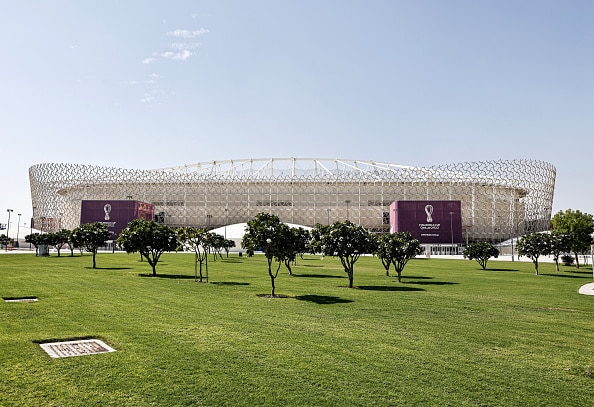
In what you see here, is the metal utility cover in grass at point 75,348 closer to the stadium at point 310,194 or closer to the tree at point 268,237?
the tree at point 268,237

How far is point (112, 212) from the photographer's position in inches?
3903

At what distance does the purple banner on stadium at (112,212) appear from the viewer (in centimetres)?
9838

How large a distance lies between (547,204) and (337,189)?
47783 millimetres

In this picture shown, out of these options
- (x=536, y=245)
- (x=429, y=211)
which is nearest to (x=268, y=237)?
(x=536, y=245)

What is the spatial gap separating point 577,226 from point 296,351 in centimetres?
4917

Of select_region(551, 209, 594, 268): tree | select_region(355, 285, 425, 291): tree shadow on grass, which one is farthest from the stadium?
select_region(355, 285, 425, 291): tree shadow on grass

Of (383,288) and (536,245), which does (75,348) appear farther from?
(536,245)

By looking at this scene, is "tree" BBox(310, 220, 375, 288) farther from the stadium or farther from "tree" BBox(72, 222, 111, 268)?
the stadium

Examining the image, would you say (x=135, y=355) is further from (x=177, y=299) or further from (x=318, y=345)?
(x=177, y=299)

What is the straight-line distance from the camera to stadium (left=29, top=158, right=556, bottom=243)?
103438 millimetres

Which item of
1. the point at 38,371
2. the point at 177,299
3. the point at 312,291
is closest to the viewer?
the point at 38,371

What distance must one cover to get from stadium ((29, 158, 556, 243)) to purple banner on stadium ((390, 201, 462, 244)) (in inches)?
519

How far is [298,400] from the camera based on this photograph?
668cm

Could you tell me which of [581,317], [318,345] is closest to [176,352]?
[318,345]
